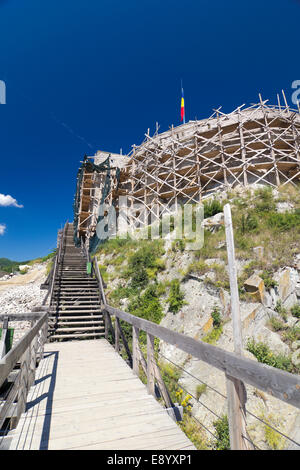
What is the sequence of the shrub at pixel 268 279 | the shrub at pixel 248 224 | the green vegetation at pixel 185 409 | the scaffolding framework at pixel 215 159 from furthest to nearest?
the scaffolding framework at pixel 215 159 → the shrub at pixel 248 224 → the shrub at pixel 268 279 → the green vegetation at pixel 185 409

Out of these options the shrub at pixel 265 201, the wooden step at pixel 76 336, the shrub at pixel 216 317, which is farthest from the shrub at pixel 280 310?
the shrub at pixel 265 201

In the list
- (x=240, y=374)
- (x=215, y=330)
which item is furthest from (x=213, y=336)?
(x=240, y=374)

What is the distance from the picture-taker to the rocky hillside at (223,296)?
5395 mm

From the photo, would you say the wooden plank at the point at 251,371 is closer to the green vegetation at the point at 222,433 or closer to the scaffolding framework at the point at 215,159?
the green vegetation at the point at 222,433

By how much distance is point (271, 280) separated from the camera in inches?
295

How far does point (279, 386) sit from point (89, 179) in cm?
2460

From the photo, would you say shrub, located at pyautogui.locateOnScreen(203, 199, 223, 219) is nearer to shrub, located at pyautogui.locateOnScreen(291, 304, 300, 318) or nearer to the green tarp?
shrub, located at pyautogui.locateOnScreen(291, 304, 300, 318)

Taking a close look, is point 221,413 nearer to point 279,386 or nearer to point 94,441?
point 94,441

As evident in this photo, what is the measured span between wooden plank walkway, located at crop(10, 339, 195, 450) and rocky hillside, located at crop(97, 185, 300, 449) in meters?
0.75

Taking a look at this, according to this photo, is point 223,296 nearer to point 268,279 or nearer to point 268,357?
point 268,279

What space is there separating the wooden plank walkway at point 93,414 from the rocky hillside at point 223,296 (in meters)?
0.75

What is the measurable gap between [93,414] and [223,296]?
559 cm

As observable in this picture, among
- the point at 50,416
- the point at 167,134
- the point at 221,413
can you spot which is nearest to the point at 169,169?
the point at 167,134

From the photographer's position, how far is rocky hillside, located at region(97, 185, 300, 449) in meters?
5.39
